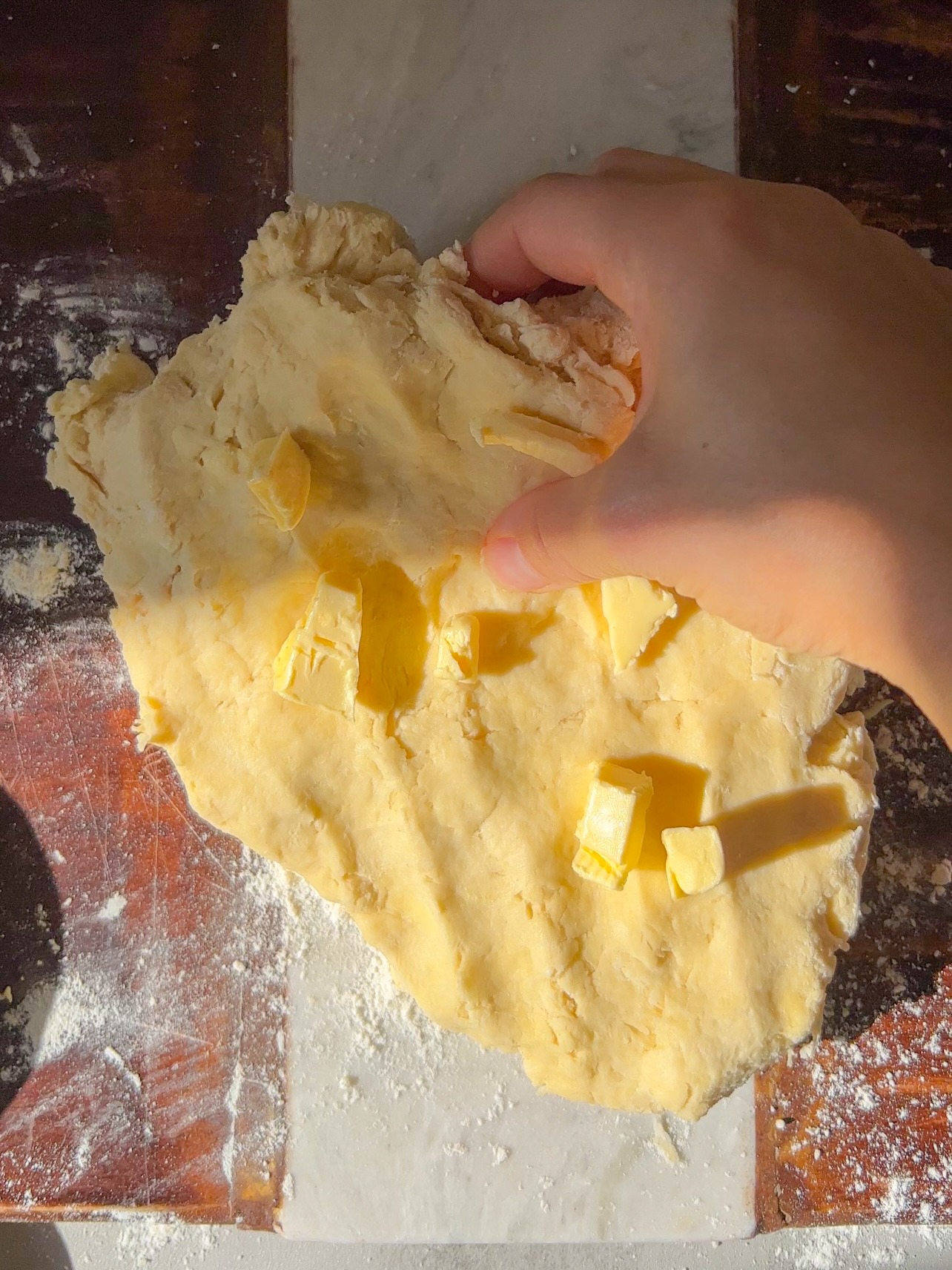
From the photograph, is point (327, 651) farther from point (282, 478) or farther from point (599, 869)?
point (599, 869)

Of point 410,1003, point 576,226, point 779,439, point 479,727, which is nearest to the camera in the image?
point 779,439

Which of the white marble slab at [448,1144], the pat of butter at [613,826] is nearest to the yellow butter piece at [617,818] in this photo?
the pat of butter at [613,826]

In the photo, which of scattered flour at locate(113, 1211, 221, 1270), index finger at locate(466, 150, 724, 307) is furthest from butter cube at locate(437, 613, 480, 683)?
scattered flour at locate(113, 1211, 221, 1270)

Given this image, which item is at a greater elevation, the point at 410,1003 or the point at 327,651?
the point at 327,651

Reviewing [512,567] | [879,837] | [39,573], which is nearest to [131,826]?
[39,573]

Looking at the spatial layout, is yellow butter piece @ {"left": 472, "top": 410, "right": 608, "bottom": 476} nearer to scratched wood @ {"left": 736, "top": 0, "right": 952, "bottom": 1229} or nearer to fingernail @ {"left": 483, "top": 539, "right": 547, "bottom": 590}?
fingernail @ {"left": 483, "top": 539, "right": 547, "bottom": 590}

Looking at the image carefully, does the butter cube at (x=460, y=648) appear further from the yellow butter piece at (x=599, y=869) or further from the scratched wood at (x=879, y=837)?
the scratched wood at (x=879, y=837)

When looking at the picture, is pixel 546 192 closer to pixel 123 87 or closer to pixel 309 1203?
pixel 123 87

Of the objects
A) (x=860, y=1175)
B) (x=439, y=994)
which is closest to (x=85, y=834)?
(x=439, y=994)
